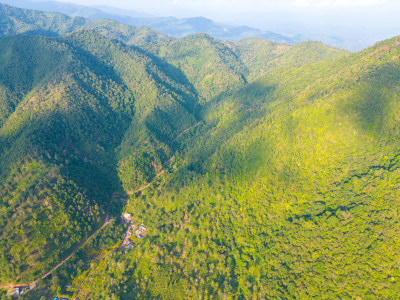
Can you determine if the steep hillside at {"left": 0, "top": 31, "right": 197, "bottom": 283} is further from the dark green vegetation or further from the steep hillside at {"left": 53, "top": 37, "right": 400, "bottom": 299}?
the steep hillside at {"left": 53, "top": 37, "right": 400, "bottom": 299}

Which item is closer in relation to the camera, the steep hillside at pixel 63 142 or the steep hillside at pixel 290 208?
the steep hillside at pixel 290 208

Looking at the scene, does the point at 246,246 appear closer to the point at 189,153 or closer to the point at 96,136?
the point at 189,153

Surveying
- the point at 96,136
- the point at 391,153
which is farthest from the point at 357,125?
the point at 96,136

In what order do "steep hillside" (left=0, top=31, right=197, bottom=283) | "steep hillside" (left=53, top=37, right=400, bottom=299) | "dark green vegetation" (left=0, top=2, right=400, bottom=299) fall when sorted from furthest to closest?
"steep hillside" (left=0, top=31, right=197, bottom=283)
"dark green vegetation" (left=0, top=2, right=400, bottom=299)
"steep hillside" (left=53, top=37, right=400, bottom=299)

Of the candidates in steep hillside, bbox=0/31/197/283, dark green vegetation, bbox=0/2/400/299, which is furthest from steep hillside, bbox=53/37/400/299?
steep hillside, bbox=0/31/197/283

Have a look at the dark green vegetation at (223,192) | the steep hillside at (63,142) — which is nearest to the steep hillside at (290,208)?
the dark green vegetation at (223,192)

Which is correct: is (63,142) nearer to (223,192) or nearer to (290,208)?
(223,192)

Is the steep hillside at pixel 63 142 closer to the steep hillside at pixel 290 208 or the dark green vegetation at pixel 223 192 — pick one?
the dark green vegetation at pixel 223 192
